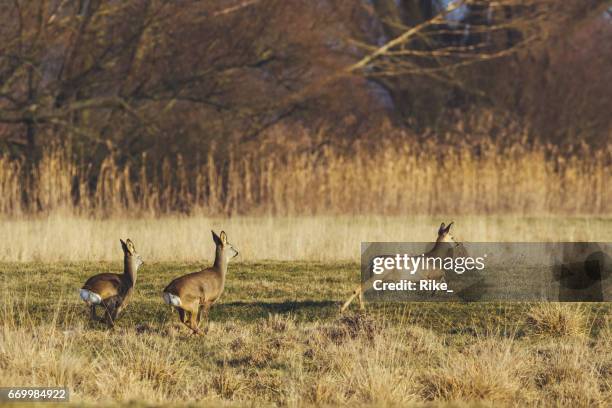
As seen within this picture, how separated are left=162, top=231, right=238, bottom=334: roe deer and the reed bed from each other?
36.2 ft

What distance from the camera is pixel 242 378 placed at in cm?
633

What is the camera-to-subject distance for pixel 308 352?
22.9 feet

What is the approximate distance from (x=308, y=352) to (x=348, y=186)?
489 inches

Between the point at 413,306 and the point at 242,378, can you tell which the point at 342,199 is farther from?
the point at 242,378

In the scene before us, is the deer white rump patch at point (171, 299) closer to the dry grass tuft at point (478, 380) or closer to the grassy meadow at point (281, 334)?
the grassy meadow at point (281, 334)

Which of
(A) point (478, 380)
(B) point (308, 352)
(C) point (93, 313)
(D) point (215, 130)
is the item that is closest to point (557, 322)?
(A) point (478, 380)

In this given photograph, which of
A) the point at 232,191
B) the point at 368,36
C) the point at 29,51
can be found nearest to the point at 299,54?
the point at 232,191

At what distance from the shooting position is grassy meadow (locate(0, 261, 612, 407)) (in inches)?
235

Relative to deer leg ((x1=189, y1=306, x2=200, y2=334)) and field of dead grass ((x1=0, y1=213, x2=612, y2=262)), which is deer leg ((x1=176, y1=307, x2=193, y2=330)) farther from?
field of dead grass ((x1=0, y1=213, x2=612, y2=262))

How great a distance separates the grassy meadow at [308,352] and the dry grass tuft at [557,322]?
0.04 feet

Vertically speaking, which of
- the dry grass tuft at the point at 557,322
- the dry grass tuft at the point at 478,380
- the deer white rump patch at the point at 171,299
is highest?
the deer white rump patch at the point at 171,299

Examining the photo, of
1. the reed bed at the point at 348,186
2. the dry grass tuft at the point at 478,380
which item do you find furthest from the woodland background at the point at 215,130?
the dry grass tuft at the point at 478,380

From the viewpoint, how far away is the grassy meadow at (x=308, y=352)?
5961mm

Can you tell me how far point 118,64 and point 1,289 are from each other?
42.4 feet
